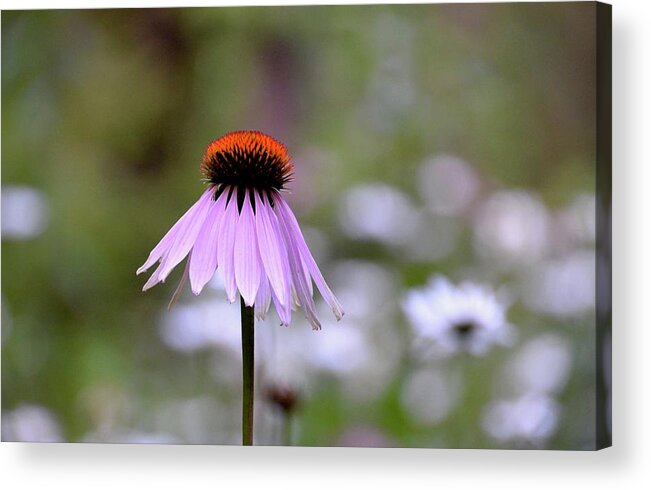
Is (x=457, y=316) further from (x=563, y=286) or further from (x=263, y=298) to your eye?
(x=263, y=298)

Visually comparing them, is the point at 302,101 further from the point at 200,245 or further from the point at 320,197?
the point at 200,245

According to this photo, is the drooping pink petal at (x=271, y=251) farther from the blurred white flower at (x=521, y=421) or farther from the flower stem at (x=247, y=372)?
the blurred white flower at (x=521, y=421)

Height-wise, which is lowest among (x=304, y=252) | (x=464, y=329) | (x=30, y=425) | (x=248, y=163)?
(x=30, y=425)

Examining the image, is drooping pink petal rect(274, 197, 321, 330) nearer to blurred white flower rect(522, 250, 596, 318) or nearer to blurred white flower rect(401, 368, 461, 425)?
blurred white flower rect(401, 368, 461, 425)

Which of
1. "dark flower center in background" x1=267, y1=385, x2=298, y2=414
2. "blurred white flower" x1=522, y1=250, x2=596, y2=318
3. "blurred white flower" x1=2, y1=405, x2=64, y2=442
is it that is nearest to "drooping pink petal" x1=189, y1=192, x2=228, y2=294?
"dark flower center in background" x1=267, y1=385, x2=298, y2=414

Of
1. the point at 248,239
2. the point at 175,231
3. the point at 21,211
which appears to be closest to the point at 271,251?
the point at 248,239

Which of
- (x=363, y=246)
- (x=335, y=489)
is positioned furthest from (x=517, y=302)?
(x=335, y=489)
